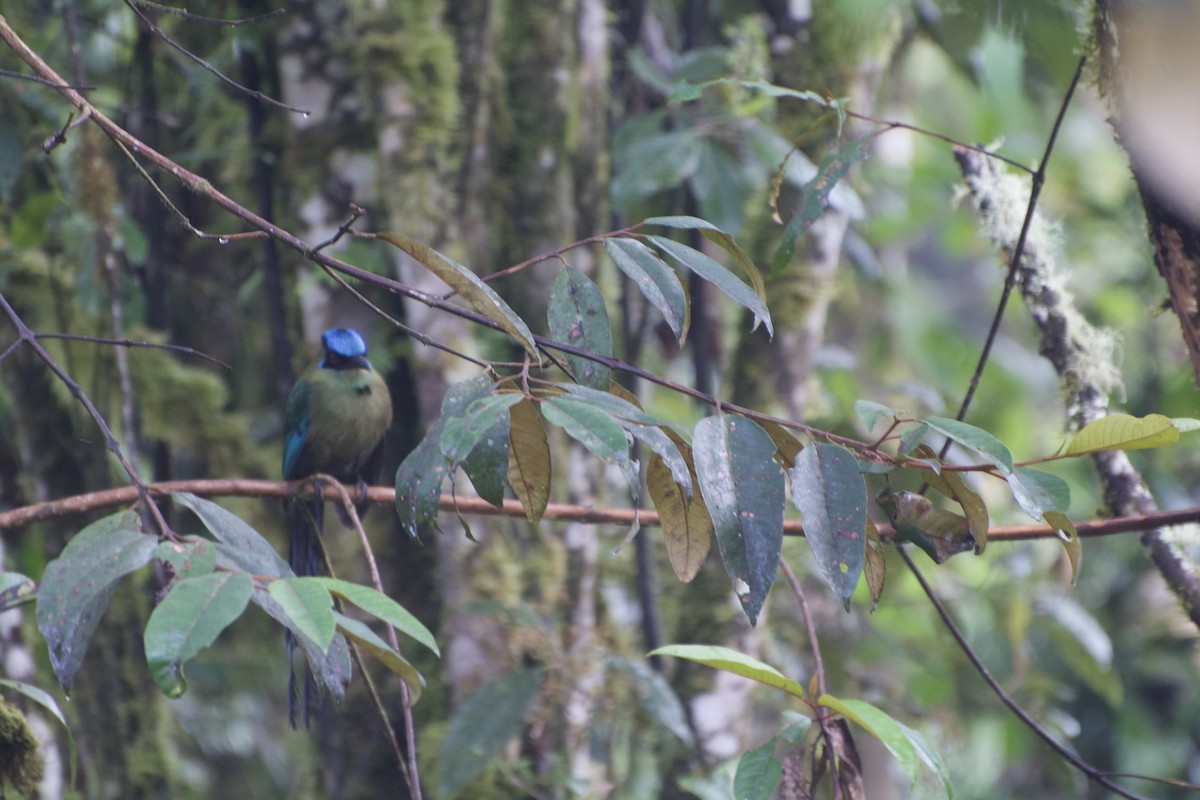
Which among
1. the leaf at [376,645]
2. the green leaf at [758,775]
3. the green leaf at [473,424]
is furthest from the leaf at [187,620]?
the green leaf at [758,775]

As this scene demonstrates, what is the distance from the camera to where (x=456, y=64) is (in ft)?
10.6

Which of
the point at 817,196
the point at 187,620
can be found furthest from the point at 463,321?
the point at 187,620

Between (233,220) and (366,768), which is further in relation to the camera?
(233,220)

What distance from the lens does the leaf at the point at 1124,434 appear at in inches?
57.8

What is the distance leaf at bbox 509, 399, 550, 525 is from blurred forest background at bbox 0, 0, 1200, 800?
142 centimetres

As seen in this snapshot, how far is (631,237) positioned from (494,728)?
159 cm

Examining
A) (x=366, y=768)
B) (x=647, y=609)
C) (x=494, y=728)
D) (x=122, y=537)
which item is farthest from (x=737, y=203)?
(x=122, y=537)

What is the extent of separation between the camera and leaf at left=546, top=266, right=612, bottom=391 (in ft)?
5.02

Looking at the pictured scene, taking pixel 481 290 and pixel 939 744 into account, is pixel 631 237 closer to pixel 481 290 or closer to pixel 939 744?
pixel 481 290

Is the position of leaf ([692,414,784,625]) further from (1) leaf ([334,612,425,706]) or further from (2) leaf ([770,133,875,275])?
(2) leaf ([770,133,875,275])

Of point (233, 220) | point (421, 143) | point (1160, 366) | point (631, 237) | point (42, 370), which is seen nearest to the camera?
point (631, 237)

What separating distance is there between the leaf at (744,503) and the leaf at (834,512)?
0.03 m

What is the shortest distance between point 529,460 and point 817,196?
2.56 ft

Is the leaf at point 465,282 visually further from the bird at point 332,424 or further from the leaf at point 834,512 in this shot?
the bird at point 332,424
